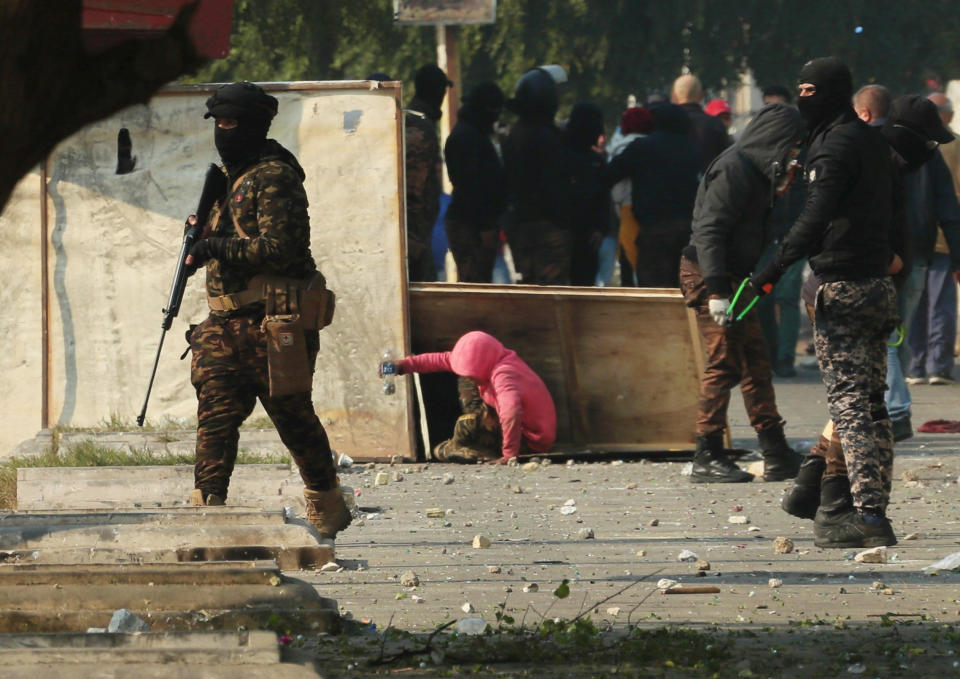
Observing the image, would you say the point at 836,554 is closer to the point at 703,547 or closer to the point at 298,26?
the point at 703,547

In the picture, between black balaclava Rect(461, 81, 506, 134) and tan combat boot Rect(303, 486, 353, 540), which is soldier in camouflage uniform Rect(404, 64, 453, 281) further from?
tan combat boot Rect(303, 486, 353, 540)

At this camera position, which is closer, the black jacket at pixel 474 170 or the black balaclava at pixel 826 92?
the black balaclava at pixel 826 92

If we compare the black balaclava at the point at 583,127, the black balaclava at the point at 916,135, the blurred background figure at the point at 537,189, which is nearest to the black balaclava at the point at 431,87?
the blurred background figure at the point at 537,189

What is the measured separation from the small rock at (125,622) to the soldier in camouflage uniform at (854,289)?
11.0ft

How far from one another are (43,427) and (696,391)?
4.07m

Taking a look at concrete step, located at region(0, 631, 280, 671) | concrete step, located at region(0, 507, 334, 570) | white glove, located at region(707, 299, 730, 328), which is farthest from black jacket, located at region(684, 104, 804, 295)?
concrete step, located at region(0, 631, 280, 671)

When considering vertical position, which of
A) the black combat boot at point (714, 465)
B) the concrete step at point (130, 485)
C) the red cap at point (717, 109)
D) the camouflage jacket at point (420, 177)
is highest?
the red cap at point (717, 109)

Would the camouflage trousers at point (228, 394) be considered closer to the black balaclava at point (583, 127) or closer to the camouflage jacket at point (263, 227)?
the camouflage jacket at point (263, 227)

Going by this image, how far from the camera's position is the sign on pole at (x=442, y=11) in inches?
633

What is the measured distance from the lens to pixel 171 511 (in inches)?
296

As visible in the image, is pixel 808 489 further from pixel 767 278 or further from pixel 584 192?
pixel 584 192

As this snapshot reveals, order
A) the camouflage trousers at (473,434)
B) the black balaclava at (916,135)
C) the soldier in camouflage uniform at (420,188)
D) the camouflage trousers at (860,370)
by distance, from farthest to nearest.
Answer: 1. the soldier in camouflage uniform at (420,188)
2. the camouflage trousers at (473,434)
3. the black balaclava at (916,135)
4. the camouflage trousers at (860,370)

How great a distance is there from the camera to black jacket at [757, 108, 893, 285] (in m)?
8.01

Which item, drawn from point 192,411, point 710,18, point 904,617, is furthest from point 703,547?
point 710,18
